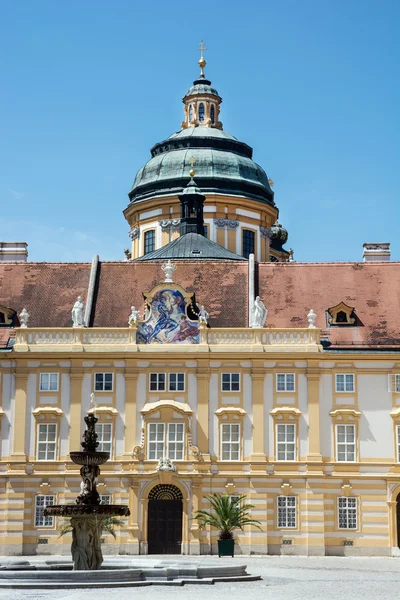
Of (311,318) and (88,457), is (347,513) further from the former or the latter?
(88,457)

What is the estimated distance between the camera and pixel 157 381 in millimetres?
56188

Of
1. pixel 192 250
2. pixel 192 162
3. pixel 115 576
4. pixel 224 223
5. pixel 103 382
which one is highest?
pixel 192 162

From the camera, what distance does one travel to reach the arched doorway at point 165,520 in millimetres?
54438

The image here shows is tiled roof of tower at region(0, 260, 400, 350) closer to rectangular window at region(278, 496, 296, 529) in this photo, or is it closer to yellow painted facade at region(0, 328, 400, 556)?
yellow painted facade at region(0, 328, 400, 556)

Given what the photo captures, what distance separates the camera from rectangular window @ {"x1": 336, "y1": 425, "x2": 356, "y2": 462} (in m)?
55.3

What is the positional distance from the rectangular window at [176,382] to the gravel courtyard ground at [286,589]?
13.4m

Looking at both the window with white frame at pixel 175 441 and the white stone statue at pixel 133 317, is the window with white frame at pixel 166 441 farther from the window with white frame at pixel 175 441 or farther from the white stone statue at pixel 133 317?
the white stone statue at pixel 133 317

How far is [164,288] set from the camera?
57.2 meters

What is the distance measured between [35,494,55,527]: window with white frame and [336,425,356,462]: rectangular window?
46.2 ft

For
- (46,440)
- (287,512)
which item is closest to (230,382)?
(287,512)

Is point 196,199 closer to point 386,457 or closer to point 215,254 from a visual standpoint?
point 215,254

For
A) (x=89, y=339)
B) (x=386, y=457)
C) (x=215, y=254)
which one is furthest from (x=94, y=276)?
(x=386, y=457)

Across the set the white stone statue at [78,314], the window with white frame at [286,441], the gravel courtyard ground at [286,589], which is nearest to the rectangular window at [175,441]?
the window with white frame at [286,441]

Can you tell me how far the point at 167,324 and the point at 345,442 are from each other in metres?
10.5
